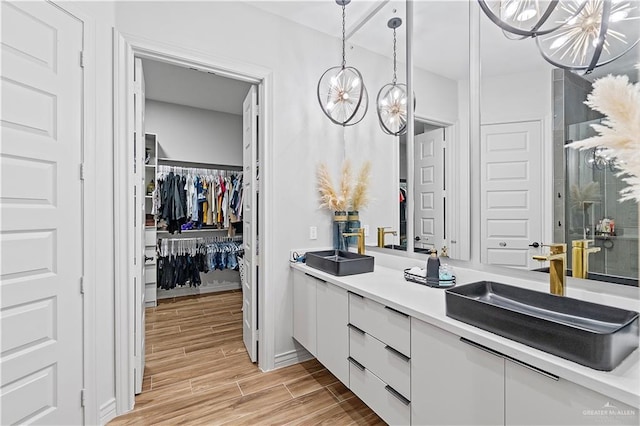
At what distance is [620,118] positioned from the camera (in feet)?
2.66

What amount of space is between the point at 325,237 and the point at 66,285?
71.1 inches

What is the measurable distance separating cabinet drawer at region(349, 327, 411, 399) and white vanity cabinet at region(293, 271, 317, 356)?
0.48 metres

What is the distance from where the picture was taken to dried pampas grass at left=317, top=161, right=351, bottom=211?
8.62ft

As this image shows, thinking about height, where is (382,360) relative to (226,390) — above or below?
above

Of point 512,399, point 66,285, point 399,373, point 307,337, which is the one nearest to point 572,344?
point 512,399

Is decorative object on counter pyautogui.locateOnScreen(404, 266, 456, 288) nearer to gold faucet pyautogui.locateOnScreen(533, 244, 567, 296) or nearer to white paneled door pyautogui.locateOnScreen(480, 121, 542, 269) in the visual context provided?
white paneled door pyautogui.locateOnScreen(480, 121, 542, 269)

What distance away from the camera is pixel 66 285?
169 cm

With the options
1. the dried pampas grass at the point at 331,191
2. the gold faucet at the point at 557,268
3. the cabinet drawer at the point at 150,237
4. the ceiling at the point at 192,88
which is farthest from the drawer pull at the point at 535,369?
the cabinet drawer at the point at 150,237

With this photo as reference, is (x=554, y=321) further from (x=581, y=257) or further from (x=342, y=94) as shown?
(x=342, y=94)

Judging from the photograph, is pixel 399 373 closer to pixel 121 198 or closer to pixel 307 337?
pixel 307 337

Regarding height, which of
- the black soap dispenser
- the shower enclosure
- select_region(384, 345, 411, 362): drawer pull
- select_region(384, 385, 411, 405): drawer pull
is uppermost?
the shower enclosure

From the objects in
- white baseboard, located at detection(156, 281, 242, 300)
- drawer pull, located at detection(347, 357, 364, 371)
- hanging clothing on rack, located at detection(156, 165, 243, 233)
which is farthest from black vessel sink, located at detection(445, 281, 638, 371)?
white baseboard, located at detection(156, 281, 242, 300)

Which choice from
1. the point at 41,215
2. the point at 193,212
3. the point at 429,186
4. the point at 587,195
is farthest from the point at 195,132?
the point at 587,195

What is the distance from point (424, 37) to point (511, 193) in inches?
49.5
